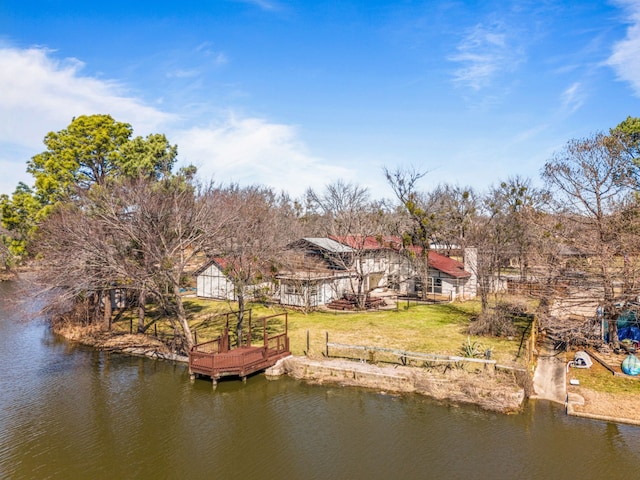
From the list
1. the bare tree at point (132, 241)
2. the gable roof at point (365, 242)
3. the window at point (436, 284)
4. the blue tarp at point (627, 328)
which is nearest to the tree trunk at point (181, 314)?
the bare tree at point (132, 241)

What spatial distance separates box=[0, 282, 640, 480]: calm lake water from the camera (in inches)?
498

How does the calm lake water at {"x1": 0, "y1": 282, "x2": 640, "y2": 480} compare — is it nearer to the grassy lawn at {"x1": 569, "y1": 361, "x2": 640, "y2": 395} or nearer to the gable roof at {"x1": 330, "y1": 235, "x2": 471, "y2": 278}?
the grassy lawn at {"x1": 569, "y1": 361, "x2": 640, "y2": 395}

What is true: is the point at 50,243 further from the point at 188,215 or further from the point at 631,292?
the point at 631,292

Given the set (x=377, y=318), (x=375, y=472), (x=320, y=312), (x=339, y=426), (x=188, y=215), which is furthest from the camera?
(x=320, y=312)

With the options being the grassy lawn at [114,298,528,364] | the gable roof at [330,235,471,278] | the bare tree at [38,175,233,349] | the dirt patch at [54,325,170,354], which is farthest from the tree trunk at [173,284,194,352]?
the gable roof at [330,235,471,278]

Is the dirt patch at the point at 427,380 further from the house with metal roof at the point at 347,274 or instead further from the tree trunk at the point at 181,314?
the house with metal roof at the point at 347,274

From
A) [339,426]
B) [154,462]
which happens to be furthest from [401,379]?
[154,462]

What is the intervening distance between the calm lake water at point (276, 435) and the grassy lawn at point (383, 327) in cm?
495

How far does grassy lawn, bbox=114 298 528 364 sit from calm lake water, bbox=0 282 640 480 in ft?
16.2

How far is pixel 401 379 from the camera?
1825cm

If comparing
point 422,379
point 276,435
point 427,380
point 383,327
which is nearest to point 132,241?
point 276,435

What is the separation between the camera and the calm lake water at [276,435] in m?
12.6

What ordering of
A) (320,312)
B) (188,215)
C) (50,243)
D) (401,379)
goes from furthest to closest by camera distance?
(320,312)
(50,243)
(188,215)
(401,379)

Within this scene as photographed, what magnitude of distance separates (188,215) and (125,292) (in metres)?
15.1
